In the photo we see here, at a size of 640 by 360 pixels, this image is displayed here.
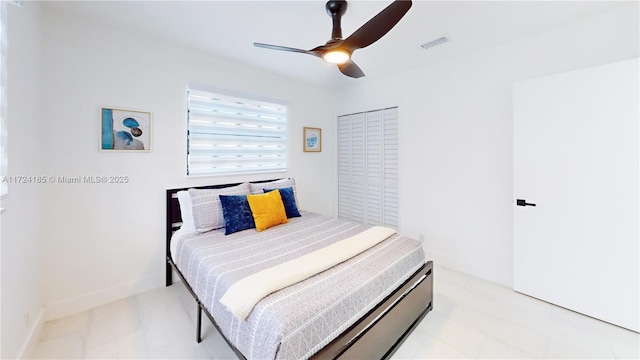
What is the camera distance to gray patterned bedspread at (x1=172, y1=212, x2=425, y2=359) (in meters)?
1.22

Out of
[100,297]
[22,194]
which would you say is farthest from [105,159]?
[100,297]

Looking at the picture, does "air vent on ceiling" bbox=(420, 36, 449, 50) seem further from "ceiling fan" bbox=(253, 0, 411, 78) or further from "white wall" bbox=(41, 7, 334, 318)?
"white wall" bbox=(41, 7, 334, 318)

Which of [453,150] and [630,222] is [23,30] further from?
[630,222]

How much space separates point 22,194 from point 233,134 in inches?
75.4

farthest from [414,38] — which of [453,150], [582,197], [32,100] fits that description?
[32,100]

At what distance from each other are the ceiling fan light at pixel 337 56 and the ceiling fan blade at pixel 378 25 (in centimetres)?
7

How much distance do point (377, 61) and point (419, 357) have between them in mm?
3021

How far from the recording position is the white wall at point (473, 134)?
2.25 metres

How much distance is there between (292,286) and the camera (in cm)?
145

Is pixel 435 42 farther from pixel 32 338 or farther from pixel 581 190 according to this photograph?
pixel 32 338

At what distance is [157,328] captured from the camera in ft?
6.68

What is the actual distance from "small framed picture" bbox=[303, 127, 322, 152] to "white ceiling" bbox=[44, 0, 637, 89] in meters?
1.38

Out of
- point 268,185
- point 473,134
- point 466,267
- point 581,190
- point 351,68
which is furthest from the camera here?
point 268,185

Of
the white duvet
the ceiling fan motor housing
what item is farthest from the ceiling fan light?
the white duvet
